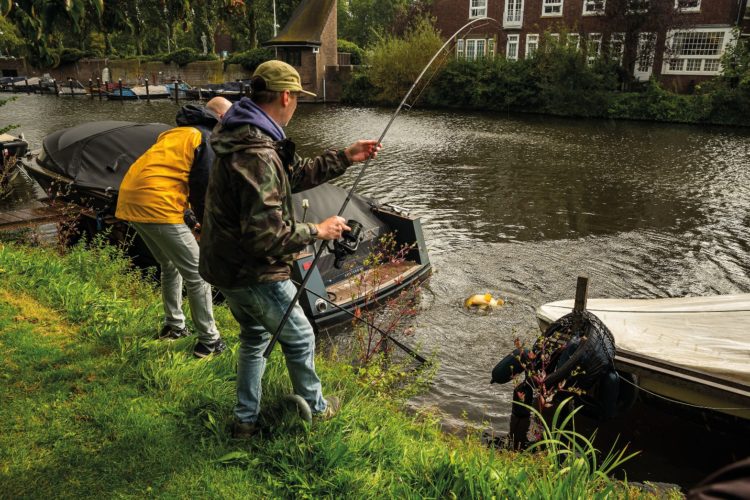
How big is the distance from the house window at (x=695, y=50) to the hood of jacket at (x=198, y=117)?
41052 millimetres

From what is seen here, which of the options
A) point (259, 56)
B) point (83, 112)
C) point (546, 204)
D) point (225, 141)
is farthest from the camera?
point (259, 56)

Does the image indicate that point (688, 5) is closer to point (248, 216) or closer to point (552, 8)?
point (552, 8)

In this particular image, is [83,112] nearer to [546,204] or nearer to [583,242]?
[546,204]

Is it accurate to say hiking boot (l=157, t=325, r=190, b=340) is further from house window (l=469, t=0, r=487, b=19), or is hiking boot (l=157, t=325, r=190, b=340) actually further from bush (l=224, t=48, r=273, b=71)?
bush (l=224, t=48, r=273, b=71)

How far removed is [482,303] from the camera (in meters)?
9.48

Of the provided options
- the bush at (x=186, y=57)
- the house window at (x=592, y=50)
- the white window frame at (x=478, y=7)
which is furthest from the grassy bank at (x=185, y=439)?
the bush at (x=186, y=57)

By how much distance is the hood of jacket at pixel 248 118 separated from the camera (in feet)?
9.84

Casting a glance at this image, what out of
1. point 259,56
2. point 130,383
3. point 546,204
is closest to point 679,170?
point 546,204

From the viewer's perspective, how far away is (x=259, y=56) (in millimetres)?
A: 51125

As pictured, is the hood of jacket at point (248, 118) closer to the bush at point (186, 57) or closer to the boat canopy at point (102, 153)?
the boat canopy at point (102, 153)

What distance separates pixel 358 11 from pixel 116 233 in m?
68.9

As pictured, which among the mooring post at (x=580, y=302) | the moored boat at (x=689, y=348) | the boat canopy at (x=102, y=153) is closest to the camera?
the moored boat at (x=689, y=348)

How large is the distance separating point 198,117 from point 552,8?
45.6m

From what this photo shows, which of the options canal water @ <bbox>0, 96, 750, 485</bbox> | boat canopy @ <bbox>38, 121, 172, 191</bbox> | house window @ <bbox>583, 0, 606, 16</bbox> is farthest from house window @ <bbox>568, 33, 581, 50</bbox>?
boat canopy @ <bbox>38, 121, 172, 191</bbox>
